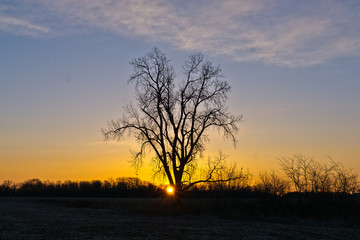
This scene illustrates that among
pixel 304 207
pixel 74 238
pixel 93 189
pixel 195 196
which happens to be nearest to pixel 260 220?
pixel 304 207

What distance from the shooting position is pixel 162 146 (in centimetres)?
3603

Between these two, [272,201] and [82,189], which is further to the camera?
[82,189]

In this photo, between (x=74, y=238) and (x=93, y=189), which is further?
(x=93, y=189)

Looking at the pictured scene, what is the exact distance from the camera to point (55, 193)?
359 ft

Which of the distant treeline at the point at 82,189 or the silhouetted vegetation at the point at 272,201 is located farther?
the distant treeline at the point at 82,189

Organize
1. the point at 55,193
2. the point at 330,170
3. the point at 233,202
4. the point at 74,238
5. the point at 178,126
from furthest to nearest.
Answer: the point at 55,193 → the point at 178,126 → the point at 233,202 → the point at 330,170 → the point at 74,238

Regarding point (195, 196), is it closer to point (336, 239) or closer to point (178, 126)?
point (178, 126)

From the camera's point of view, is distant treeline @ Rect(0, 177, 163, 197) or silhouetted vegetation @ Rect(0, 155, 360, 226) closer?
silhouetted vegetation @ Rect(0, 155, 360, 226)

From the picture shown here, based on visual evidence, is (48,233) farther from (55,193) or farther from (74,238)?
(55,193)

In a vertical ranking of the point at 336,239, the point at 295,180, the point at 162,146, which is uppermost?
the point at 162,146

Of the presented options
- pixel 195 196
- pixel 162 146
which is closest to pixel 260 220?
pixel 195 196

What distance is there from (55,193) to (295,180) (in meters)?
92.4

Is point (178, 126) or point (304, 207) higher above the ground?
point (178, 126)

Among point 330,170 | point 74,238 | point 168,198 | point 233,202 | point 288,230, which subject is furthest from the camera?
point 168,198
